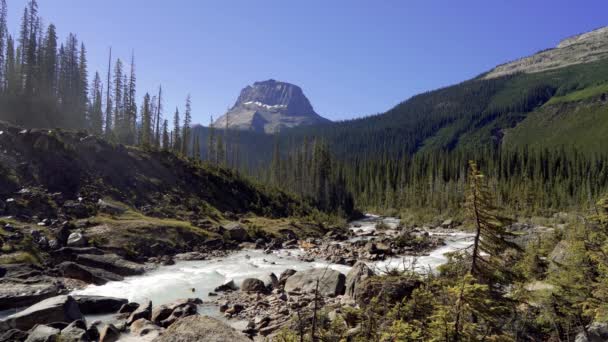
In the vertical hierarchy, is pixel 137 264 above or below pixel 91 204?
below

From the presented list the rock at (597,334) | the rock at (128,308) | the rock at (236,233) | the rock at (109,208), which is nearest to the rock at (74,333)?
the rock at (128,308)

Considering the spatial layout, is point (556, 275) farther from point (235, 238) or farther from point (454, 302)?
point (235, 238)

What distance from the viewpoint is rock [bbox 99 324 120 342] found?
45.9ft

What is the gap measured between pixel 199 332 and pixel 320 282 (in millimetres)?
11359

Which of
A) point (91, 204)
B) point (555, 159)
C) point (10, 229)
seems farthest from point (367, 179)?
point (10, 229)

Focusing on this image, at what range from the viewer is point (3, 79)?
6888 centimetres

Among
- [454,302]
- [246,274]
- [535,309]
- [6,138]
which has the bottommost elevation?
[246,274]

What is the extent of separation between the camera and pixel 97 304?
18203 mm

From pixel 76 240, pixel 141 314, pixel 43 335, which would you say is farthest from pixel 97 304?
pixel 76 240

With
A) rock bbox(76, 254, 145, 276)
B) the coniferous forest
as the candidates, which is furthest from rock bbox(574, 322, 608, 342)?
rock bbox(76, 254, 145, 276)

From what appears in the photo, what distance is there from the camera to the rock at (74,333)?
1282 cm

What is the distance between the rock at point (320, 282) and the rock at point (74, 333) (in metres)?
10.4

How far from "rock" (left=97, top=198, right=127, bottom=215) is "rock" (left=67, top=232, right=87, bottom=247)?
1007cm

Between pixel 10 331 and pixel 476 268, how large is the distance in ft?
50.5
